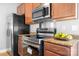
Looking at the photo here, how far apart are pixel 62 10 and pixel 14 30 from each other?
53cm

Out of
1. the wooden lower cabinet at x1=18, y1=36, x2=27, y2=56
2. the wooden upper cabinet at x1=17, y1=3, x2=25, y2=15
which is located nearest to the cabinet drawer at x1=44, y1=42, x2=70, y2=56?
the wooden lower cabinet at x1=18, y1=36, x2=27, y2=56

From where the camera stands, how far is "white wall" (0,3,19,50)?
1271 millimetres

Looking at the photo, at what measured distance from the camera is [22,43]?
133 cm

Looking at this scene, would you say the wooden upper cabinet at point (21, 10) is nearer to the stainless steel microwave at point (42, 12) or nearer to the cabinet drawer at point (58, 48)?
the stainless steel microwave at point (42, 12)

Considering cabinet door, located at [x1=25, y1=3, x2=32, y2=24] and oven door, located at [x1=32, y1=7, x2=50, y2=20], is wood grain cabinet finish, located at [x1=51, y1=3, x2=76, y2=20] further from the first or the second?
cabinet door, located at [x1=25, y1=3, x2=32, y2=24]

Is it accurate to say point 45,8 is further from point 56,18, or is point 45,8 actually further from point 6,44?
point 6,44

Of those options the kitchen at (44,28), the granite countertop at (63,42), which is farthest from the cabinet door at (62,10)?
the granite countertop at (63,42)

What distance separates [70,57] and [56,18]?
40 centimetres

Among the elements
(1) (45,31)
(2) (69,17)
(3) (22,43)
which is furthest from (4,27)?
(2) (69,17)

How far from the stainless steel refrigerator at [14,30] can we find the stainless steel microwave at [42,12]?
0.41ft

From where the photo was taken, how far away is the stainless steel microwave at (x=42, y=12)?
1.30 m

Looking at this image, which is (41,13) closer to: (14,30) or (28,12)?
(28,12)

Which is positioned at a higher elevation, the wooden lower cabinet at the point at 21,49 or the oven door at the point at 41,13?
the oven door at the point at 41,13

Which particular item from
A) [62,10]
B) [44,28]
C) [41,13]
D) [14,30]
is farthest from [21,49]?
[62,10]
